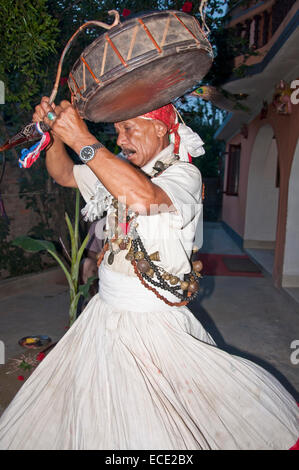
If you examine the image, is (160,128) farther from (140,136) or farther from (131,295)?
(131,295)

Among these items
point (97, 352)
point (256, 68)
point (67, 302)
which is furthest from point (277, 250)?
point (97, 352)

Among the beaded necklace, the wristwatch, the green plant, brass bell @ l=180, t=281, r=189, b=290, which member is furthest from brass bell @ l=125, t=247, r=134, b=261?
the green plant

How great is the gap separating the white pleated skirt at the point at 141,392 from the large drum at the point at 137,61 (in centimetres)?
78

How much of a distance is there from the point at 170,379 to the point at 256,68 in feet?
21.0

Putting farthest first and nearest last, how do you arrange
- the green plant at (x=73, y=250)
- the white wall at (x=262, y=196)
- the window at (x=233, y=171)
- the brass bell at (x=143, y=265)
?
the window at (x=233, y=171)
the white wall at (x=262, y=196)
the green plant at (x=73, y=250)
the brass bell at (x=143, y=265)

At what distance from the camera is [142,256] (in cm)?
171

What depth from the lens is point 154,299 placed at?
1.77 metres

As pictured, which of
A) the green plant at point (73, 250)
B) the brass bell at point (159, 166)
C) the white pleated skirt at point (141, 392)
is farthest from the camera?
A: the green plant at point (73, 250)

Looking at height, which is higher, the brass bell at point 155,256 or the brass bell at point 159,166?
the brass bell at point 159,166

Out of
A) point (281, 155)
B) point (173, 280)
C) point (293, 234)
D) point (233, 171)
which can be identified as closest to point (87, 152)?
point (173, 280)

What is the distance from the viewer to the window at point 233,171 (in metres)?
12.9

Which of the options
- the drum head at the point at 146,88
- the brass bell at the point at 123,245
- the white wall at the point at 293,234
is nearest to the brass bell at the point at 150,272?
the brass bell at the point at 123,245

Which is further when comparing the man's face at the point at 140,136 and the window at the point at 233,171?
the window at the point at 233,171

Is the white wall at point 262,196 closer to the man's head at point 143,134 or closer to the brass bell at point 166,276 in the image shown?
the man's head at point 143,134
